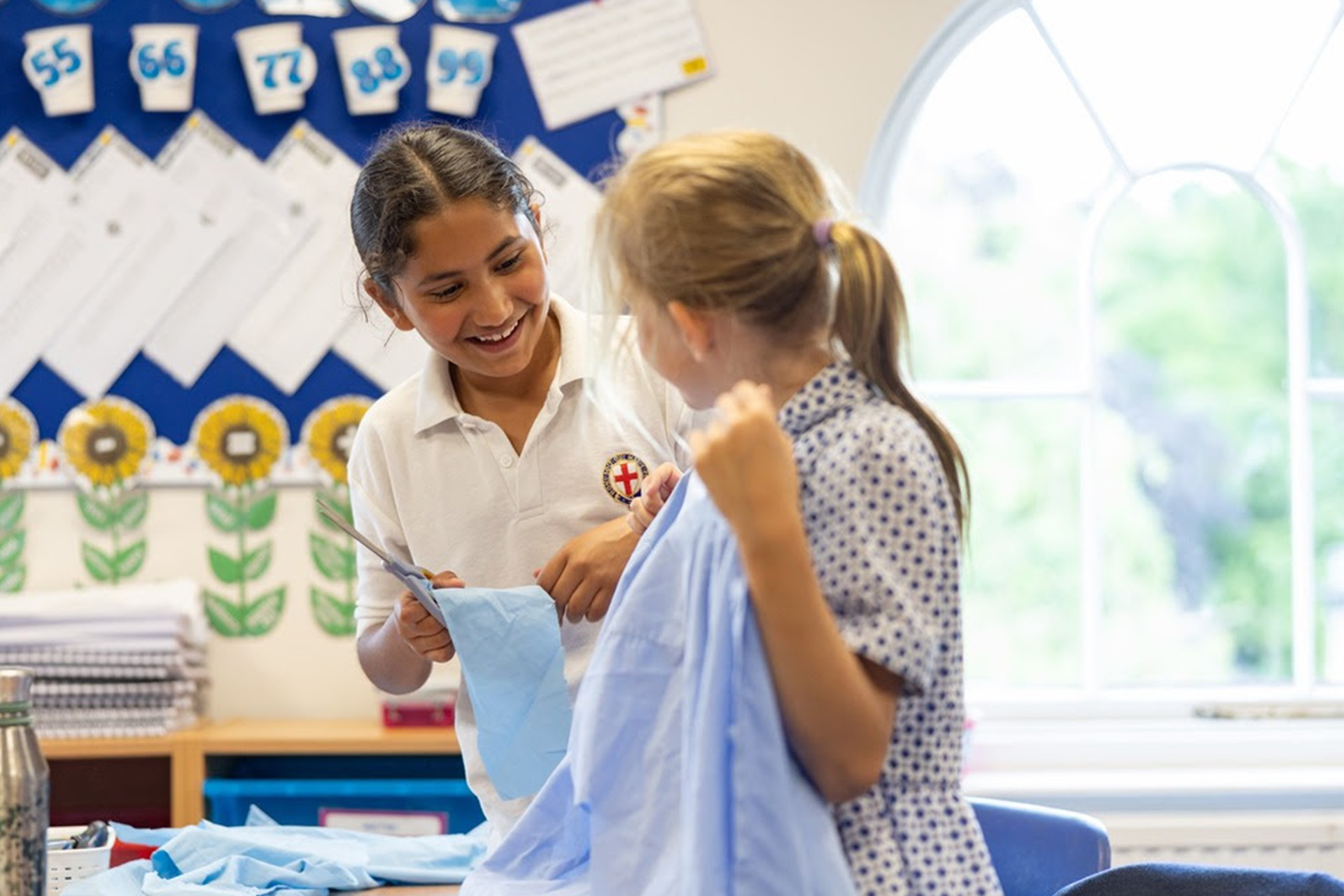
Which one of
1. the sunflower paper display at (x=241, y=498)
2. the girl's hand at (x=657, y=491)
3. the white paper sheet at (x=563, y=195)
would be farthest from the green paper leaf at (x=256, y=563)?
the girl's hand at (x=657, y=491)

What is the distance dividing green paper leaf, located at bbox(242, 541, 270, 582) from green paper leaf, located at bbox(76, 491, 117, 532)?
273 mm

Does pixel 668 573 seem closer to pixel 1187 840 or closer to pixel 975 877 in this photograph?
pixel 975 877

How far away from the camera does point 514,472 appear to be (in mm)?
1816

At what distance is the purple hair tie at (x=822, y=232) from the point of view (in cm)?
117

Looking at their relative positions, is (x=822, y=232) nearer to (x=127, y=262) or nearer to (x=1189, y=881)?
(x=1189, y=881)

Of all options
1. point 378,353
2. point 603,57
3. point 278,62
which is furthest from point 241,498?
point 603,57

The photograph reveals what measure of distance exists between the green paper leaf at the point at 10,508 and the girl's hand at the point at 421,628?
1809 mm

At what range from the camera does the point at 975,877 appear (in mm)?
1101

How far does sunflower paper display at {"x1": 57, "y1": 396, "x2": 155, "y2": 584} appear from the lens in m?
3.18

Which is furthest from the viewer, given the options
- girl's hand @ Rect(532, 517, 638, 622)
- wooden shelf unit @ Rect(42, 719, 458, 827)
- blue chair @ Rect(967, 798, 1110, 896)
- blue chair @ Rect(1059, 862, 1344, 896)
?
wooden shelf unit @ Rect(42, 719, 458, 827)

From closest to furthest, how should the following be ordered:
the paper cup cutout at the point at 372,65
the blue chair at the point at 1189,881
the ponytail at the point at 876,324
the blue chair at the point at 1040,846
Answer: the ponytail at the point at 876,324 → the blue chair at the point at 1189,881 → the blue chair at the point at 1040,846 → the paper cup cutout at the point at 372,65

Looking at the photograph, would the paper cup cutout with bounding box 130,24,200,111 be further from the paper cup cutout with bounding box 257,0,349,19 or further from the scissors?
the scissors

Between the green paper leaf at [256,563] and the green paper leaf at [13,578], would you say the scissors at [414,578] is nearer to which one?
the green paper leaf at [256,563]

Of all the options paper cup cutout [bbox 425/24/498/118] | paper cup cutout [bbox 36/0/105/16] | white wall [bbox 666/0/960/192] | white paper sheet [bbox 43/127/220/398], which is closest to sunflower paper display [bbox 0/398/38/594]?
white paper sheet [bbox 43/127/220/398]
